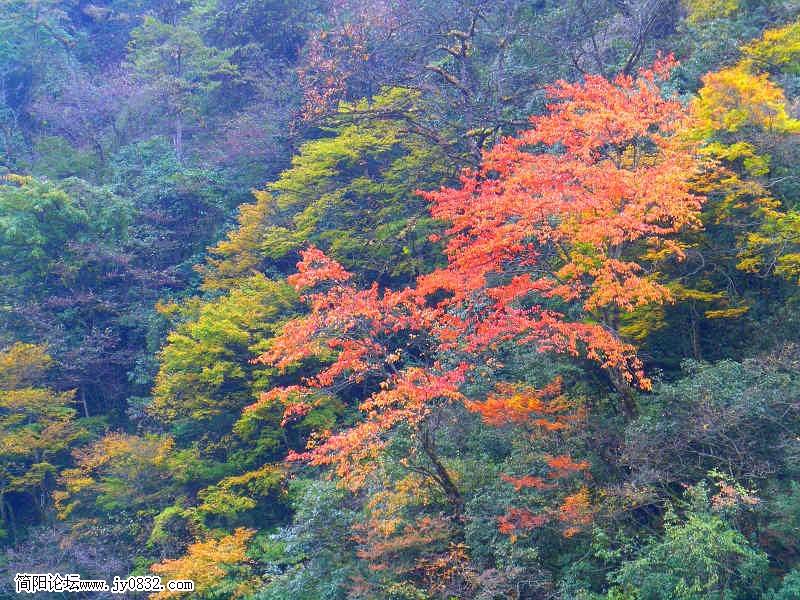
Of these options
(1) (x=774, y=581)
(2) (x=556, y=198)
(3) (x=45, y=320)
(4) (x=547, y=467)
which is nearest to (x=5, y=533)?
(3) (x=45, y=320)

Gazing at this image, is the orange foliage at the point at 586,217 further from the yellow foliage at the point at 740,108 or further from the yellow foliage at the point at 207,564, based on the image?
the yellow foliage at the point at 207,564

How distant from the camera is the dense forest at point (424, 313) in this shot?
30.5ft

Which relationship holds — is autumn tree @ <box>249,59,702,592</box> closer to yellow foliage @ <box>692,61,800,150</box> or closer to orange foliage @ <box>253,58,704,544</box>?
orange foliage @ <box>253,58,704,544</box>

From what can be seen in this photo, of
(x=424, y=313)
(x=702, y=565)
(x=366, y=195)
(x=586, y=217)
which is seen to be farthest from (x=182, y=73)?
(x=702, y=565)

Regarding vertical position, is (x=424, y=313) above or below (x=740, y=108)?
below

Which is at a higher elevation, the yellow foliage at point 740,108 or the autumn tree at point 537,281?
the yellow foliage at point 740,108

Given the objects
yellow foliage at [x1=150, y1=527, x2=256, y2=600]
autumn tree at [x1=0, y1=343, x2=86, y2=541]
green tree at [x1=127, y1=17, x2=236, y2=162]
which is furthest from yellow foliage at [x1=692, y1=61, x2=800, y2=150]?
green tree at [x1=127, y1=17, x2=236, y2=162]

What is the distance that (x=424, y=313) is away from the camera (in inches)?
406

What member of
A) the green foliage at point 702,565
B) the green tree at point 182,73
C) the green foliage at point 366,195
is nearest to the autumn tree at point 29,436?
the green foliage at point 366,195

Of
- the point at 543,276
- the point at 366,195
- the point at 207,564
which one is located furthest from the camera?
the point at 366,195

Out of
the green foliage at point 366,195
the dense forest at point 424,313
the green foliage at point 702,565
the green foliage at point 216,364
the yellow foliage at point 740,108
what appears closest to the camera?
the green foliage at point 702,565

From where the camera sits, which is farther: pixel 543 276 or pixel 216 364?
pixel 216 364

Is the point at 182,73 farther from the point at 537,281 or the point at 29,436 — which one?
the point at 537,281

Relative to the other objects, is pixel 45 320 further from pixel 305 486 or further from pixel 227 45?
pixel 227 45
